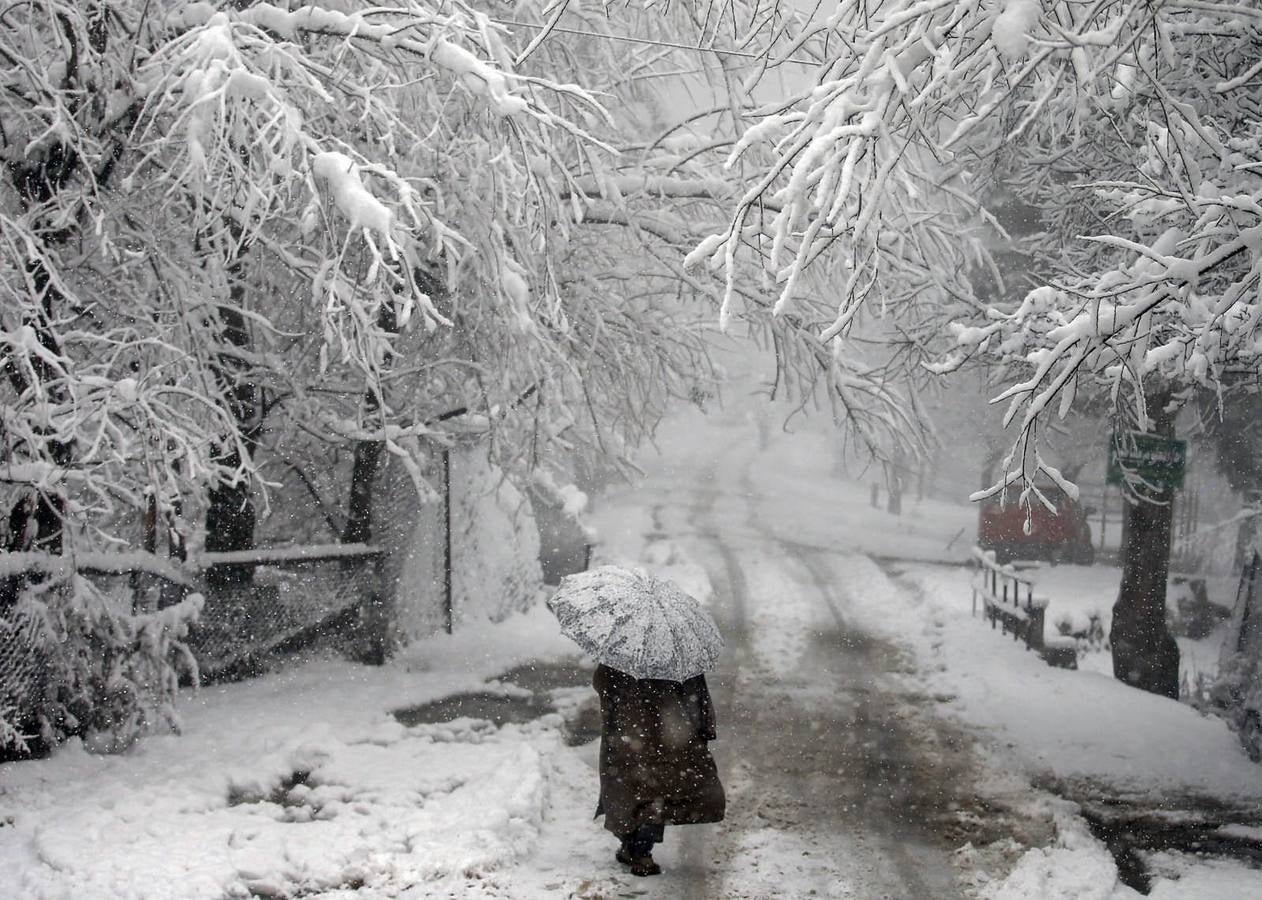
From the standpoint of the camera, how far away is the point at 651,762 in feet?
20.2

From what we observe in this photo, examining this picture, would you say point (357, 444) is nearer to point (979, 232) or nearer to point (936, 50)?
point (936, 50)

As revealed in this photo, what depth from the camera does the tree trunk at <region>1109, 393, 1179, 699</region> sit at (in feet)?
39.8

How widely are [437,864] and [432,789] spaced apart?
1.32m

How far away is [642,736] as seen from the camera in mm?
6230

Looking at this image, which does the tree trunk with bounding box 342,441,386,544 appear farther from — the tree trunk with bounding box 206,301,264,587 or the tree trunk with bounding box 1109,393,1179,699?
the tree trunk with bounding box 1109,393,1179,699

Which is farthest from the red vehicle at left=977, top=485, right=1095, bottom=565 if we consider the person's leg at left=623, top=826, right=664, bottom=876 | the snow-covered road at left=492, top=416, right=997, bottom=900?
the person's leg at left=623, top=826, right=664, bottom=876

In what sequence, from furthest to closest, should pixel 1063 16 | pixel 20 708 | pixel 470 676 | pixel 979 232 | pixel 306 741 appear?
pixel 979 232 → pixel 470 676 → pixel 306 741 → pixel 20 708 → pixel 1063 16

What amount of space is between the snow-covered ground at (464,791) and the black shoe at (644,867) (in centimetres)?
19

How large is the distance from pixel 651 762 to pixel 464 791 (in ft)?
5.33

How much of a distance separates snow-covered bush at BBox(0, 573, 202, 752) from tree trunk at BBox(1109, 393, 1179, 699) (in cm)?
1013

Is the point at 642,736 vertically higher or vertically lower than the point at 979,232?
lower

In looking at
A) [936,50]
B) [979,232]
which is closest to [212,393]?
[936,50]

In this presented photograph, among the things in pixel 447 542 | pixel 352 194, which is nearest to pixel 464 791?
pixel 352 194

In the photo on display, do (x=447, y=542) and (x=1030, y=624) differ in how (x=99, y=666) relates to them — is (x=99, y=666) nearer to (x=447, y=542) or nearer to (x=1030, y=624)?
(x=447, y=542)
